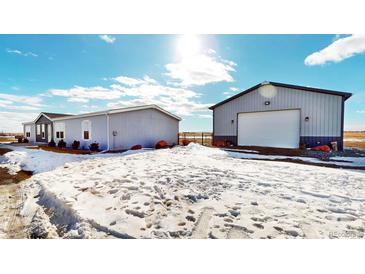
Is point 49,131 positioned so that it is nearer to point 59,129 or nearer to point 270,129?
point 59,129

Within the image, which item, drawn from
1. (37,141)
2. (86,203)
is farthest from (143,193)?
(37,141)

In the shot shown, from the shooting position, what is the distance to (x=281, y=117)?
10.8 metres

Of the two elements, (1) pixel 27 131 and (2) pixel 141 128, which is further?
(1) pixel 27 131

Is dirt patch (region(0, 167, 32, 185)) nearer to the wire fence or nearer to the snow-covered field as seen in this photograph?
the snow-covered field

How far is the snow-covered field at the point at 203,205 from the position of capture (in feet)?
7.16

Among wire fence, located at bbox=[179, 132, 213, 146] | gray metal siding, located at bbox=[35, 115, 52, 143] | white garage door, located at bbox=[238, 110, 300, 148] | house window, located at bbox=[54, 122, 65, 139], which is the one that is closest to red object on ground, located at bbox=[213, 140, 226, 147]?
white garage door, located at bbox=[238, 110, 300, 148]

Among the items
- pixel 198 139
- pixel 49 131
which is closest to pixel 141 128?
pixel 49 131

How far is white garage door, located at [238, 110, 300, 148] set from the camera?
414 inches

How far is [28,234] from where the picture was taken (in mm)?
2387

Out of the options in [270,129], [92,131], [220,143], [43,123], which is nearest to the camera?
[270,129]

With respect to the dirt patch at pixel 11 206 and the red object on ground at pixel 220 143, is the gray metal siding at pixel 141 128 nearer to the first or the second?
the red object on ground at pixel 220 143

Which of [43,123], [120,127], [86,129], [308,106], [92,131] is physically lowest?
[92,131]

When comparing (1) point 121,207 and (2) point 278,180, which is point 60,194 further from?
(2) point 278,180

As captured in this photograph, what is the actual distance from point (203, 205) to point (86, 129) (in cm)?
1152
